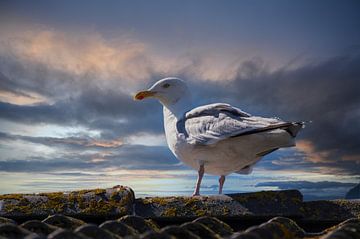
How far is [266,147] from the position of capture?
275 inches

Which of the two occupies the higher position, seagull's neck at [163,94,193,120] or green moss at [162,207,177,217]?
seagull's neck at [163,94,193,120]

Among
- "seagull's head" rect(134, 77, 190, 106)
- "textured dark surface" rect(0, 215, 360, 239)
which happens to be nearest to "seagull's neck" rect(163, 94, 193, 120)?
"seagull's head" rect(134, 77, 190, 106)

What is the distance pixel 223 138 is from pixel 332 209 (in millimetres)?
2008

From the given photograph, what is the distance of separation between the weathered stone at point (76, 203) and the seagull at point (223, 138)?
2197 millimetres

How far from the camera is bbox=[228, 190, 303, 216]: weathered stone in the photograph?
17.3 ft

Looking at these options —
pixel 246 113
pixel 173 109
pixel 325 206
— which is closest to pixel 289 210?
pixel 325 206

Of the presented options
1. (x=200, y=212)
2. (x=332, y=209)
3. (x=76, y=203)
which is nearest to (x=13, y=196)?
(x=76, y=203)

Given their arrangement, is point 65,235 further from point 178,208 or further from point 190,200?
point 190,200

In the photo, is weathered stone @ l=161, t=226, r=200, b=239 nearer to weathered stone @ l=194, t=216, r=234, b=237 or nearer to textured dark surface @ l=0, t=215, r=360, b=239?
textured dark surface @ l=0, t=215, r=360, b=239

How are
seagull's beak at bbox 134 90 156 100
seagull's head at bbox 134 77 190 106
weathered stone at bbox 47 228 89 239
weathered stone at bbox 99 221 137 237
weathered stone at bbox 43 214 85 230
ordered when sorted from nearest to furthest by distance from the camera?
weathered stone at bbox 47 228 89 239, weathered stone at bbox 99 221 137 237, weathered stone at bbox 43 214 85 230, seagull's head at bbox 134 77 190 106, seagull's beak at bbox 134 90 156 100

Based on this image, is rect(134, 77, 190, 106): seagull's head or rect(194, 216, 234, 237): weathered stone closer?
rect(194, 216, 234, 237): weathered stone

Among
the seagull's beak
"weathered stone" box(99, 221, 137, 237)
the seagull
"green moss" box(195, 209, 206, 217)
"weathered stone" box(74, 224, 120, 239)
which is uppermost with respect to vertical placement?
the seagull's beak

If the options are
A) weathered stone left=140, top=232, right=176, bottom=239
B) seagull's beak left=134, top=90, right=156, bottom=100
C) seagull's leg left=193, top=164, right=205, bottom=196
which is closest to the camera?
weathered stone left=140, top=232, right=176, bottom=239

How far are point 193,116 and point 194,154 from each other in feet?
2.11
